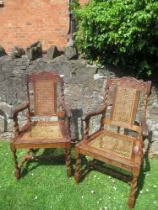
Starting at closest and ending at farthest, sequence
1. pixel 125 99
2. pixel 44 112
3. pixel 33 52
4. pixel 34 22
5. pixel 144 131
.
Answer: pixel 144 131, pixel 125 99, pixel 44 112, pixel 33 52, pixel 34 22

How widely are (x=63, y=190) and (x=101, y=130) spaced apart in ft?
2.84

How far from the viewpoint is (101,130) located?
12.0 ft

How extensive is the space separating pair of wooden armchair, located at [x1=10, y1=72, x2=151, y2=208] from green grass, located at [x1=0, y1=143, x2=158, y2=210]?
0.13m

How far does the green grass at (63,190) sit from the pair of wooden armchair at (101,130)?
13 centimetres

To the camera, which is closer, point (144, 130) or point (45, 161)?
point (144, 130)

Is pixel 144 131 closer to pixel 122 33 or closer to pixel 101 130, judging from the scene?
pixel 101 130

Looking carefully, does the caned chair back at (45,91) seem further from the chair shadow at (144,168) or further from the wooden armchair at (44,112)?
the chair shadow at (144,168)

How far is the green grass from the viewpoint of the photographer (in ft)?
10.5

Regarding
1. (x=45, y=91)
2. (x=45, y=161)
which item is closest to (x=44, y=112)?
(x=45, y=91)

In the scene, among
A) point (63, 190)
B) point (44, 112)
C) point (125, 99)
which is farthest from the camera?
point (44, 112)

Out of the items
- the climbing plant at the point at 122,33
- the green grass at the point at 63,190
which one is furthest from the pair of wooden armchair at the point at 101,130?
the climbing plant at the point at 122,33

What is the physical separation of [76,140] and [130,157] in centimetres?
129

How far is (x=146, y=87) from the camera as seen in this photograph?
10.9 ft

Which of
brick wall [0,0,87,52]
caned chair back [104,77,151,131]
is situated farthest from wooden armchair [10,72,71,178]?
brick wall [0,0,87,52]
